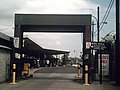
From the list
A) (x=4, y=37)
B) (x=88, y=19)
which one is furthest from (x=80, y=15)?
(x=4, y=37)

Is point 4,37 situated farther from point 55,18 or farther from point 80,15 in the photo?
point 80,15

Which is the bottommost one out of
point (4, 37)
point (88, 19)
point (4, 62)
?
point (4, 62)

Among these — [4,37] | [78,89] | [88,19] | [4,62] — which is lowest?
[78,89]

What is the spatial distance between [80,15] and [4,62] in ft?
30.0

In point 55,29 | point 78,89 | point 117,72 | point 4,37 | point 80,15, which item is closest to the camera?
point 78,89

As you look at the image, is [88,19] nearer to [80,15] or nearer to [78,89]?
[80,15]

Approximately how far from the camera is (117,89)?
20.8m

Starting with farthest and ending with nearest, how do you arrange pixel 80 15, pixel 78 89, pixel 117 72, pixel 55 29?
pixel 55 29 < pixel 80 15 < pixel 117 72 < pixel 78 89

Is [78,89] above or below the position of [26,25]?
below

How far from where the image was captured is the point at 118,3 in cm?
2577

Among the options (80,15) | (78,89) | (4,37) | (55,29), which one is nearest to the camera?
(78,89)

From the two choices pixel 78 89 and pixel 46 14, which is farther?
pixel 46 14

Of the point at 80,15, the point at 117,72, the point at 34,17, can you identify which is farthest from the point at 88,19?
the point at 117,72

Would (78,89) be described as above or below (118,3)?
below
